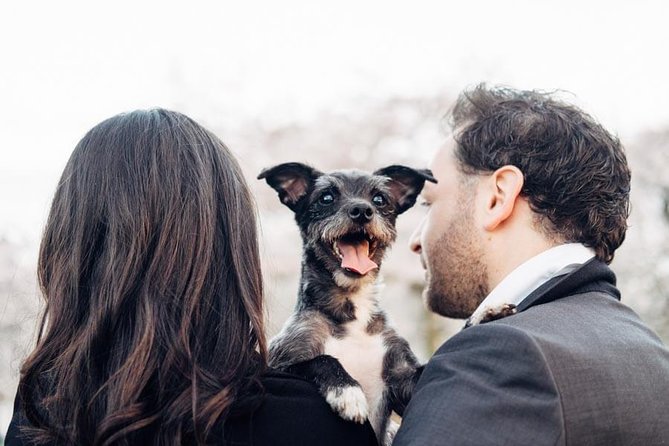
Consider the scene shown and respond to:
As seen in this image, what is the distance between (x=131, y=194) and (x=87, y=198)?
17 centimetres

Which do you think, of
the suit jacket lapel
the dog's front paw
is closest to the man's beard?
the suit jacket lapel

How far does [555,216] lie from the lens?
11.6ft

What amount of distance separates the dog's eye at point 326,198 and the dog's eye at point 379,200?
244 millimetres

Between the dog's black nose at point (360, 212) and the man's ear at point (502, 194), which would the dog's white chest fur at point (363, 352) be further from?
the man's ear at point (502, 194)

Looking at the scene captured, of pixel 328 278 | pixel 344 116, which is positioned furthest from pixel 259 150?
pixel 328 278

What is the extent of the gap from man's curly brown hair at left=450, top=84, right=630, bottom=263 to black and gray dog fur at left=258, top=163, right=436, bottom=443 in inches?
15.6

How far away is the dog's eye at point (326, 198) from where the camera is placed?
14.5 ft

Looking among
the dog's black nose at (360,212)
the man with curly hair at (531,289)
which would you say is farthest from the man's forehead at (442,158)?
the dog's black nose at (360,212)

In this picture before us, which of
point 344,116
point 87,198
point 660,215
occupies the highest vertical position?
point 87,198

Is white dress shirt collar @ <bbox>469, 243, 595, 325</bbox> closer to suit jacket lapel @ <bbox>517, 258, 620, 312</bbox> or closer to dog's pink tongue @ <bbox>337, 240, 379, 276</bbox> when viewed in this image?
suit jacket lapel @ <bbox>517, 258, 620, 312</bbox>

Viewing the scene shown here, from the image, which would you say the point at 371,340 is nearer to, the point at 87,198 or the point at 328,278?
the point at 328,278

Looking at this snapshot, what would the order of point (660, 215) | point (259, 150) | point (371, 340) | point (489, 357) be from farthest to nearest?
point (259, 150), point (660, 215), point (371, 340), point (489, 357)

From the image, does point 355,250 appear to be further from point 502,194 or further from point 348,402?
point 348,402

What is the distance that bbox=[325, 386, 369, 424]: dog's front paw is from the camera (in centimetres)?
294
